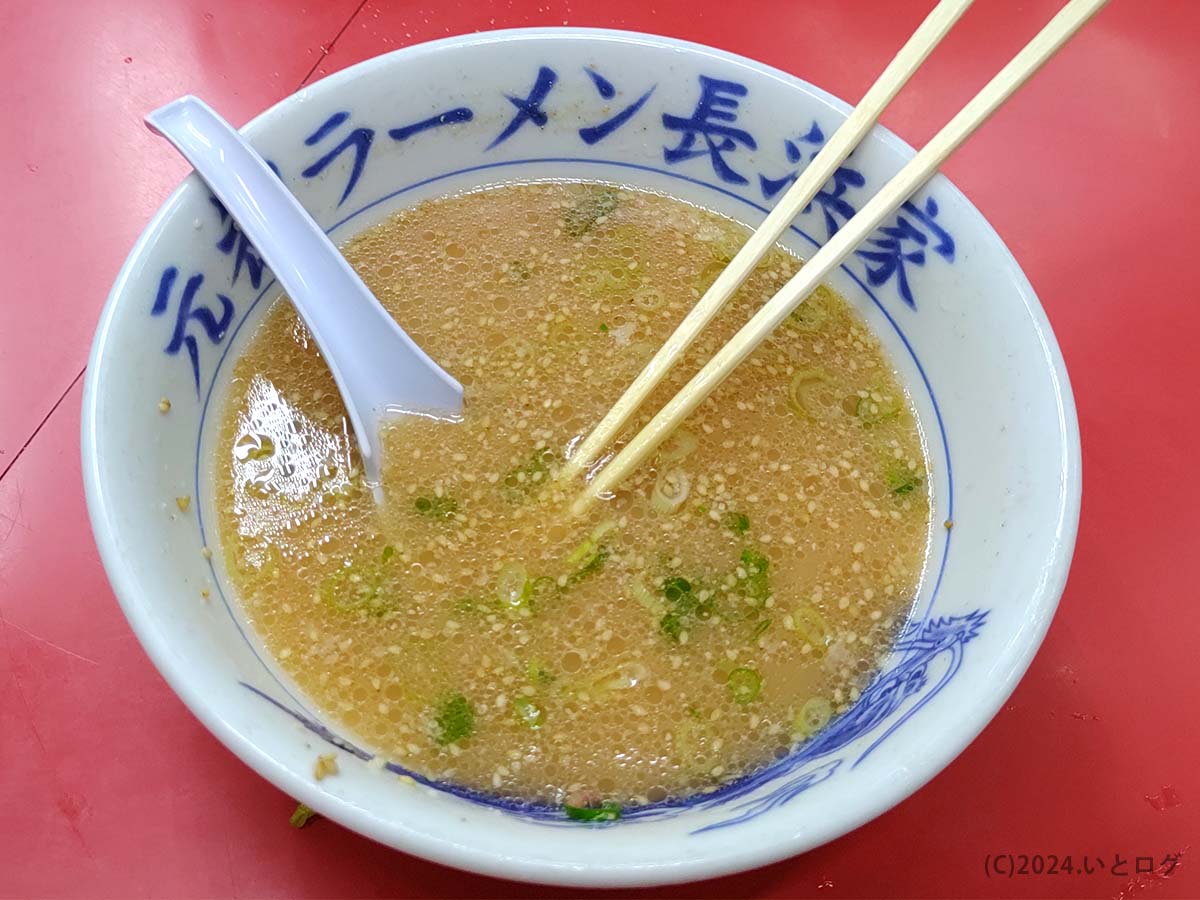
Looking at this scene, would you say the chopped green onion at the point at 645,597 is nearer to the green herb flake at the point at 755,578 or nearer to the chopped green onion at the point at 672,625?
the chopped green onion at the point at 672,625

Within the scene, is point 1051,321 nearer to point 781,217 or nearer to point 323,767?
point 781,217

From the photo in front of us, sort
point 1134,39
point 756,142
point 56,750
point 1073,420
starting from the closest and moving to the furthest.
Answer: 1. point 1073,420
2. point 56,750
3. point 756,142
4. point 1134,39

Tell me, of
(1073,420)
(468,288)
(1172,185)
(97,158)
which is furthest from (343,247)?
(1172,185)

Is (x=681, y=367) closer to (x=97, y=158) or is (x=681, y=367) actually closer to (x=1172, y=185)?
(x=1172, y=185)

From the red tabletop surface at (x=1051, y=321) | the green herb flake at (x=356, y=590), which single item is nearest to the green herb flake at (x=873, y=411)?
the red tabletop surface at (x=1051, y=321)

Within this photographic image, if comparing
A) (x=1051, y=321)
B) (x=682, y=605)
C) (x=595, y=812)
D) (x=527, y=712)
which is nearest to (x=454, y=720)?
Result: (x=527, y=712)

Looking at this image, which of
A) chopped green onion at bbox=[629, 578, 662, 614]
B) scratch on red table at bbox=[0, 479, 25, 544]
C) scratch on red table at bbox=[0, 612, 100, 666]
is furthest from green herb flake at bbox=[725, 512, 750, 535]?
scratch on red table at bbox=[0, 479, 25, 544]
